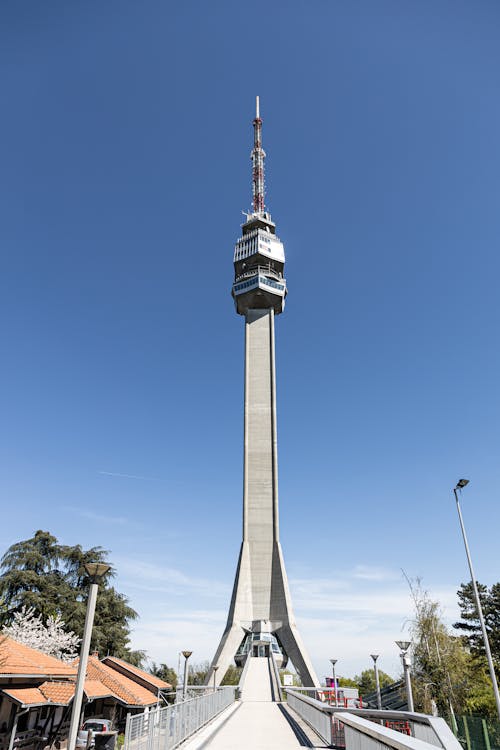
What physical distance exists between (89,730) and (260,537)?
1209 inches

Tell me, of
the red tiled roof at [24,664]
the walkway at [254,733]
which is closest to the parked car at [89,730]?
the red tiled roof at [24,664]

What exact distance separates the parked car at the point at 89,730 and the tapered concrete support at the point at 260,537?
76.3 ft

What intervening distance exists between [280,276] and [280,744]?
5618cm

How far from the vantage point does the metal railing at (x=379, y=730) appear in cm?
517

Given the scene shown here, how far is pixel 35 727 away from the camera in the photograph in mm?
19531

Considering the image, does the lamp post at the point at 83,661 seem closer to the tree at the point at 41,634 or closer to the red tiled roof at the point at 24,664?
the red tiled roof at the point at 24,664

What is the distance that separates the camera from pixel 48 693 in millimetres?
18234

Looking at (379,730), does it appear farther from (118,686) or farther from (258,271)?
(258,271)

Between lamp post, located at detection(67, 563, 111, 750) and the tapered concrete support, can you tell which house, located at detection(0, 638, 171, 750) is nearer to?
lamp post, located at detection(67, 563, 111, 750)

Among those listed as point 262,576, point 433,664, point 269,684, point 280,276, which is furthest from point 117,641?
point 280,276

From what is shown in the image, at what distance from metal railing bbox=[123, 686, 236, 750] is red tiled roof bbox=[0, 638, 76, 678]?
530cm

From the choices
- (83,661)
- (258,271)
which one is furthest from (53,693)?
(258,271)

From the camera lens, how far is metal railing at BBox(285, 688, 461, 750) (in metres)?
5.17

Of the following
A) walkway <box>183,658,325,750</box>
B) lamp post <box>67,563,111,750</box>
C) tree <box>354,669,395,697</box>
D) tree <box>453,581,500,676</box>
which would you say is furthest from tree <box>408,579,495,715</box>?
tree <box>354,669,395,697</box>
